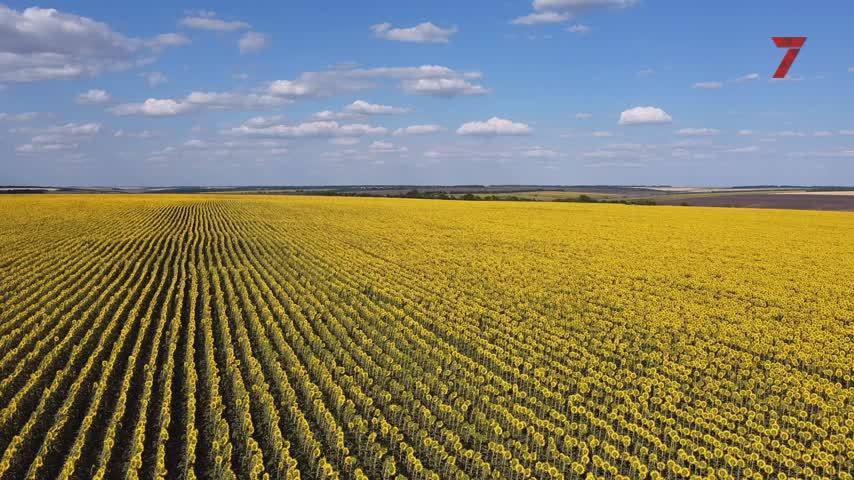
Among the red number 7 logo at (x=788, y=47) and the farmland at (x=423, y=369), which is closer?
the farmland at (x=423, y=369)

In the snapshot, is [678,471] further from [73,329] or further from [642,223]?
[642,223]

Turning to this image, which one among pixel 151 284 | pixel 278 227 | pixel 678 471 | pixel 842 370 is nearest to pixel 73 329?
pixel 151 284

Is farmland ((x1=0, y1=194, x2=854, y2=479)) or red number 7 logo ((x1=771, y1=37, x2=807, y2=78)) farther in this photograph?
red number 7 logo ((x1=771, y1=37, x2=807, y2=78))

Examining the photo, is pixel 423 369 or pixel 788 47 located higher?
pixel 788 47

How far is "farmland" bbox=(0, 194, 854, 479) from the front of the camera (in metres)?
8.77

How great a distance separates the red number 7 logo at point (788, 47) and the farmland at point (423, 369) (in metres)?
6.29

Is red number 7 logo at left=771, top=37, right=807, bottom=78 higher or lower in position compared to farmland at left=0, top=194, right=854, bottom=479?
higher

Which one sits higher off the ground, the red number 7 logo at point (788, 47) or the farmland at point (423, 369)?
the red number 7 logo at point (788, 47)

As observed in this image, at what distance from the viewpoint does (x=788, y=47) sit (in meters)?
13.4

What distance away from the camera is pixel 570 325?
15.2 meters

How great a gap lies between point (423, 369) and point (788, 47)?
35.9ft

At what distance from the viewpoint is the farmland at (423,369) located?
345 inches

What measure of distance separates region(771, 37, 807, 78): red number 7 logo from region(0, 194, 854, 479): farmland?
6.29 metres

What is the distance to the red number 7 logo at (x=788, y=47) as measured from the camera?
43.3 ft
